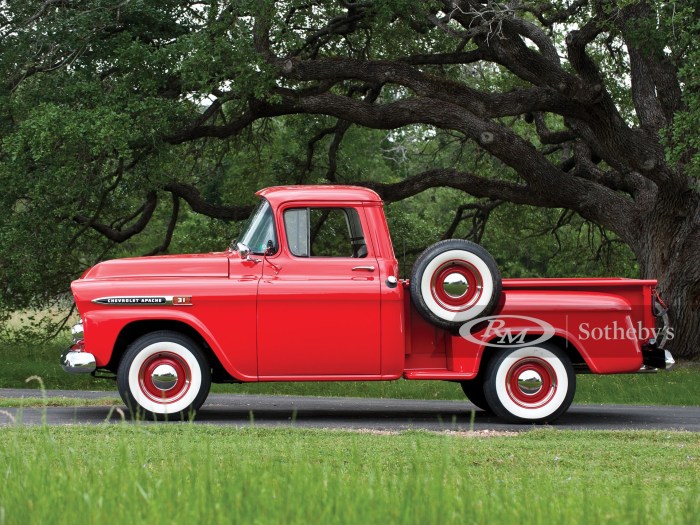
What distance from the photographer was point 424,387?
16.9 meters

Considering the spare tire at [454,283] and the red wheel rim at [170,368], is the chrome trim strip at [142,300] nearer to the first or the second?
the red wheel rim at [170,368]

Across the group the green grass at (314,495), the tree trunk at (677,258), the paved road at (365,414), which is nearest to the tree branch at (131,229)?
the paved road at (365,414)

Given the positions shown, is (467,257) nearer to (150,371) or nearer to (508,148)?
(150,371)

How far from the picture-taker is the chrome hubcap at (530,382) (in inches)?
461

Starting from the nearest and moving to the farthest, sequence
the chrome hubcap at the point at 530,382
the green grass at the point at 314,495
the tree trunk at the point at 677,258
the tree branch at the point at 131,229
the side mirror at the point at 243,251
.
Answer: the green grass at the point at 314,495
the side mirror at the point at 243,251
the chrome hubcap at the point at 530,382
the tree trunk at the point at 677,258
the tree branch at the point at 131,229

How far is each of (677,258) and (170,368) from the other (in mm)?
12158

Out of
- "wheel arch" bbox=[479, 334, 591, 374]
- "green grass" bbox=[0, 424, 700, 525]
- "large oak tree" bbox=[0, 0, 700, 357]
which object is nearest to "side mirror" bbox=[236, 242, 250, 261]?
"wheel arch" bbox=[479, 334, 591, 374]

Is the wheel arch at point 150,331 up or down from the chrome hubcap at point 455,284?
down

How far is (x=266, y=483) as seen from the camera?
551 centimetres

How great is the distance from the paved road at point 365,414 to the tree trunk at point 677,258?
649 centimetres

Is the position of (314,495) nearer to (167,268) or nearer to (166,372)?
(166,372)

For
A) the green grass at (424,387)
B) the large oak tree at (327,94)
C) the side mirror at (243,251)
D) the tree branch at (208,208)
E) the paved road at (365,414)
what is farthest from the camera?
the tree branch at (208,208)

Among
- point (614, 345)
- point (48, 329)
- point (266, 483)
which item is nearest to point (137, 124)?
point (48, 329)

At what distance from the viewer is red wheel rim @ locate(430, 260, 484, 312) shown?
36.7ft
